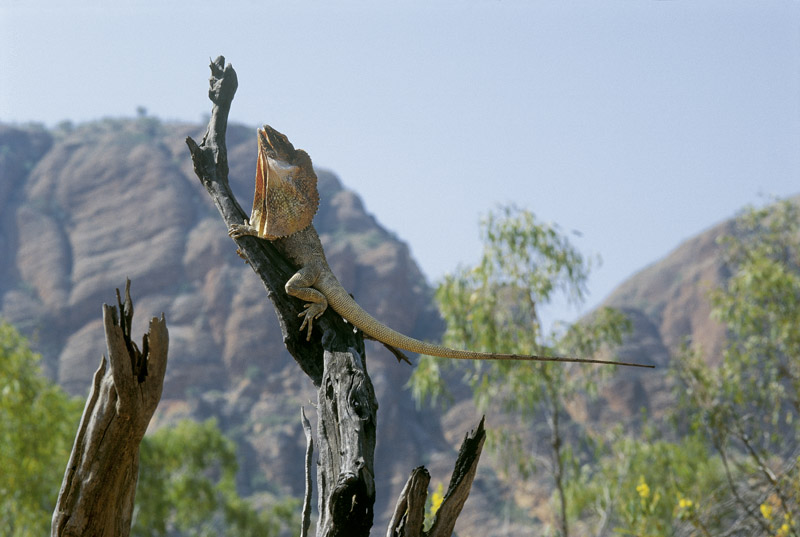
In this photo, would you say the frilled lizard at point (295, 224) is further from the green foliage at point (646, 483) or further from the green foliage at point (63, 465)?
the green foliage at point (63, 465)

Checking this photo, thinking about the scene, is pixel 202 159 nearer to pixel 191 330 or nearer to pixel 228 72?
pixel 228 72

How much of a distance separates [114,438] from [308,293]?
70cm

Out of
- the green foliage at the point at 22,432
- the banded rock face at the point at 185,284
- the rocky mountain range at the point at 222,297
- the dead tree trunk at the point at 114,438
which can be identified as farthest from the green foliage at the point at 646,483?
the banded rock face at the point at 185,284

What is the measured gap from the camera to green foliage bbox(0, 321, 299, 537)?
7.64m

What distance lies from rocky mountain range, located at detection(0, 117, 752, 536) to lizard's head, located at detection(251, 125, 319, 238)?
77.4 ft

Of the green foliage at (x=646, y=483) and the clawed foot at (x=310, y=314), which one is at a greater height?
the green foliage at (x=646, y=483)

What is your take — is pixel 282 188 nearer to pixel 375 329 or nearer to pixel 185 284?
pixel 375 329

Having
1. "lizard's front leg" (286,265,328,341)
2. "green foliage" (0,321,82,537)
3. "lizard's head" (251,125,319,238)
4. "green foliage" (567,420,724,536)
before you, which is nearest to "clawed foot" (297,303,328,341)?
"lizard's front leg" (286,265,328,341)

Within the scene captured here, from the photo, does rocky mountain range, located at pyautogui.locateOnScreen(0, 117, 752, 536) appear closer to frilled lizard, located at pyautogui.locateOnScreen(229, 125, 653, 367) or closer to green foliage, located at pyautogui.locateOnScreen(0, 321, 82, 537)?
green foliage, located at pyautogui.locateOnScreen(0, 321, 82, 537)

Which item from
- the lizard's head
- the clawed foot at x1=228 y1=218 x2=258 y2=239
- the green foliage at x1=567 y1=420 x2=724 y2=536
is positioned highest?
the green foliage at x1=567 y1=420 x2=724 y2=536

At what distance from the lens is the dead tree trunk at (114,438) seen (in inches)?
76.9

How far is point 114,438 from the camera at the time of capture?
199 centimetres

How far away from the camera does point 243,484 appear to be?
28.0 metres

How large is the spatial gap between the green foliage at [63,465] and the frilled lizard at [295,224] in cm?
552
